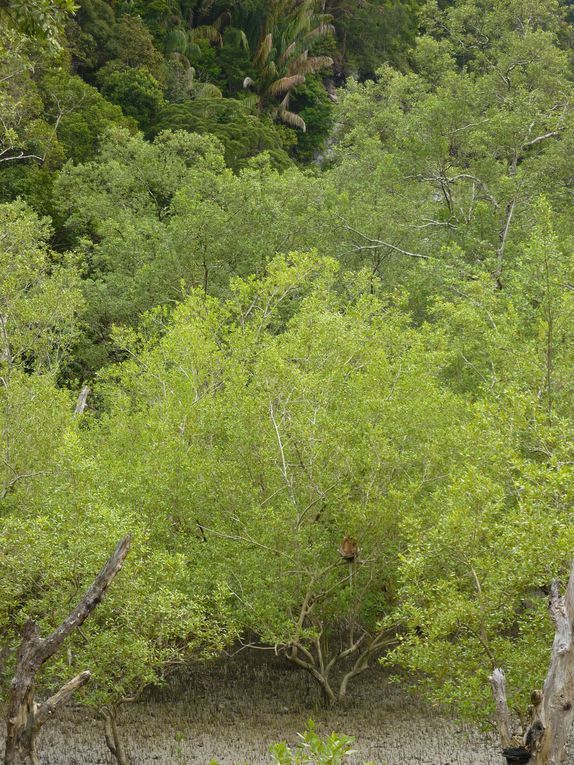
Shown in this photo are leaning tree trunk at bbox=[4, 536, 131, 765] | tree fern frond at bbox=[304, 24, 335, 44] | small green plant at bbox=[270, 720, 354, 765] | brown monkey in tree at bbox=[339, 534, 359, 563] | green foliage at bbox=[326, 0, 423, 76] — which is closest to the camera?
small green plant at bbox=[270, 720, 354, 765]

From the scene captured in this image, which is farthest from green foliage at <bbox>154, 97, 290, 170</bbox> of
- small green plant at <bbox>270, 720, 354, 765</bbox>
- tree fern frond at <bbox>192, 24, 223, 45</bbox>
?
small green plant at <bbox>270, 720, 354, 765</bbox>

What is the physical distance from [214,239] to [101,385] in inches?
313

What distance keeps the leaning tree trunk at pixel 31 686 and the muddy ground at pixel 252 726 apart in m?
4.48

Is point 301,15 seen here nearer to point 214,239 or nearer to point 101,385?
point 214,239

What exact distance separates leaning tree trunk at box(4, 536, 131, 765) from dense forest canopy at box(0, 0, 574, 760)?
2.24 metres

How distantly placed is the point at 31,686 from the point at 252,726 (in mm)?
7090

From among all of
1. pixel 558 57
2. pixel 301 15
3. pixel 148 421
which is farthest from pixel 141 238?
pixel 301 15

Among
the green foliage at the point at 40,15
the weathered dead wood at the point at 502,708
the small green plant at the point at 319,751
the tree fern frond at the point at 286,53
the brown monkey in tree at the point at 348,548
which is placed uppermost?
the green foliage at the point at 40,15

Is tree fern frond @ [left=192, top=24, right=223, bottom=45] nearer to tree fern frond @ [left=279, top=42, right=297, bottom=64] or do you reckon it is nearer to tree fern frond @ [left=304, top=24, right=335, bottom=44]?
tree fern frond @ [left=279, top=42, right=297, bottom=64]

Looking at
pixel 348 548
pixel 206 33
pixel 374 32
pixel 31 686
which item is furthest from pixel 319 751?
pixel 374 32

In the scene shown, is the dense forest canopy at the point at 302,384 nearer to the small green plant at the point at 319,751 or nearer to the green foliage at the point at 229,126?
the green foliage at the point at 229,126

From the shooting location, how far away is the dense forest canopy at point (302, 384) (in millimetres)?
12102

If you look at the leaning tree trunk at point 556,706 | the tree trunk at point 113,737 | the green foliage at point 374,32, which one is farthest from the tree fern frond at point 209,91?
the leaning tree trunk at point 556,706

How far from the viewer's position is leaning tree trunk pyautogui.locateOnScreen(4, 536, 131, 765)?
959cm
